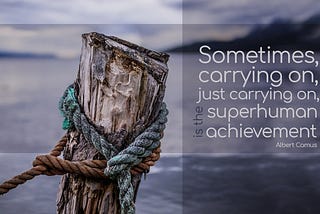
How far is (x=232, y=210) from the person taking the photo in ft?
8.03

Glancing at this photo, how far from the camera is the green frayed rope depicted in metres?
1.33

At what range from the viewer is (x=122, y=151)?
4.40ft

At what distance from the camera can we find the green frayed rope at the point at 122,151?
4.36 feet

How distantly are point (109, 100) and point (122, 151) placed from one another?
0.37 feet

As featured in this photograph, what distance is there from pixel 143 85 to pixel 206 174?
1.14 metres

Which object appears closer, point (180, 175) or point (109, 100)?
point (109, 100)

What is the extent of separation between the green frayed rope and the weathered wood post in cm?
2

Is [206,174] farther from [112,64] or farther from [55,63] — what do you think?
[112,64]

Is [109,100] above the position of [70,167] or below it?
above

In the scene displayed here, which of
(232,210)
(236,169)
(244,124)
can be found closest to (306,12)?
(244,124)

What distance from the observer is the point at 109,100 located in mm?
1329

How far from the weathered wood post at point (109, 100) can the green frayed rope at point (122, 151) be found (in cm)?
2

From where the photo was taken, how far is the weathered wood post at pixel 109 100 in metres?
1.32

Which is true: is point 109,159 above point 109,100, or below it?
below
